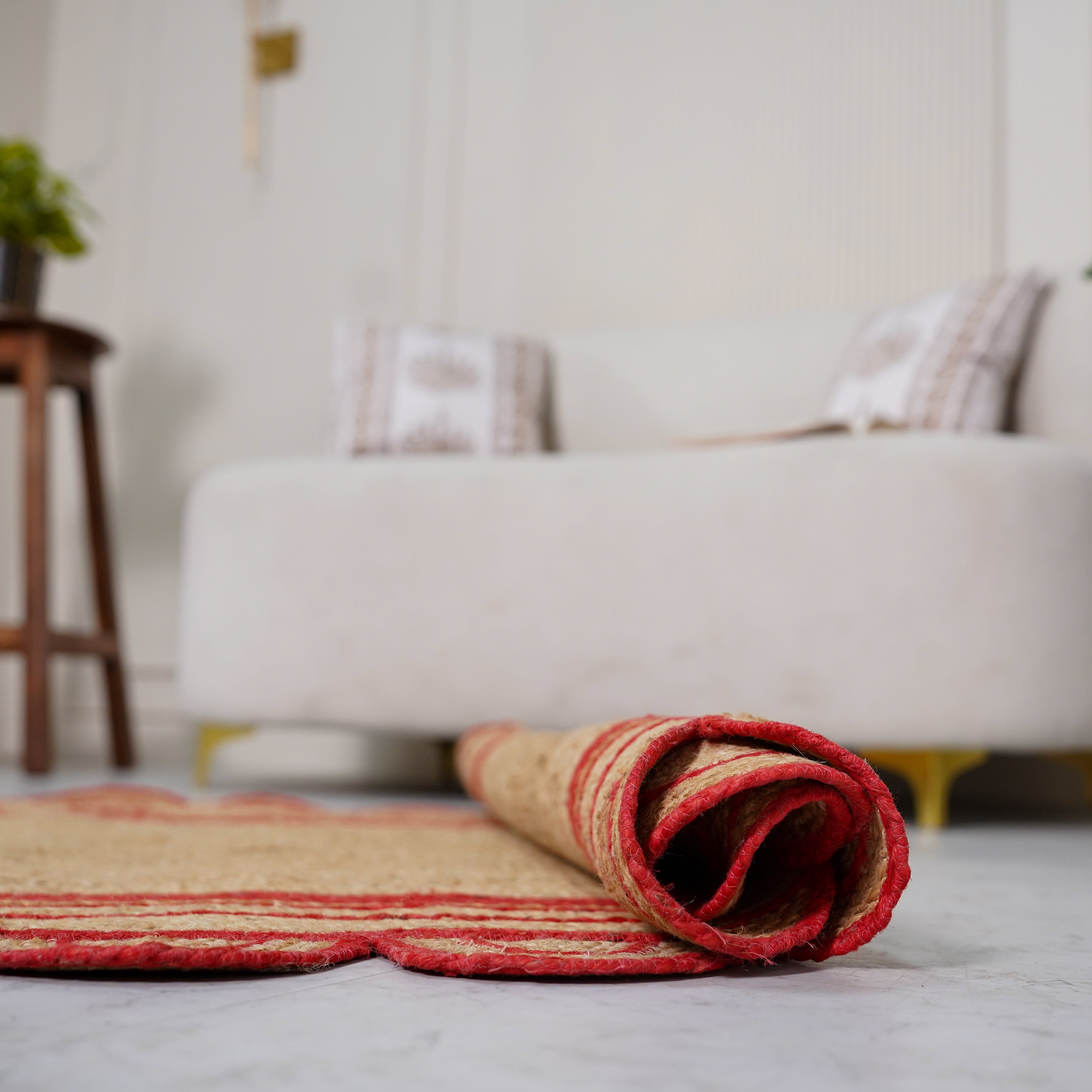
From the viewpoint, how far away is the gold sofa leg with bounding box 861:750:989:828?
145cm

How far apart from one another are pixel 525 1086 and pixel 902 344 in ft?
5.68

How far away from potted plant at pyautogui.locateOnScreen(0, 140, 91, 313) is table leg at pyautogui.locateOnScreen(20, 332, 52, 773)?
16 cm

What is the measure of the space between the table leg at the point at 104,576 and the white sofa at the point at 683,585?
72 cm

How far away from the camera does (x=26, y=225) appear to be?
2.40 meters

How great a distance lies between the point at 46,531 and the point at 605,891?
1.86 meters

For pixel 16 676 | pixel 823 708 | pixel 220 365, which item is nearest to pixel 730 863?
pixel 823 708

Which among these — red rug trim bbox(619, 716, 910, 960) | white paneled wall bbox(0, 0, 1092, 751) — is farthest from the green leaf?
red rug trim bbox(619, 716, 910, 960)

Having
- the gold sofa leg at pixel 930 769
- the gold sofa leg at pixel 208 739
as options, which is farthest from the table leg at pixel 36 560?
the gold sofa leg at pixel 930 769

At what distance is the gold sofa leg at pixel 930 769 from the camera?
57.2 inches

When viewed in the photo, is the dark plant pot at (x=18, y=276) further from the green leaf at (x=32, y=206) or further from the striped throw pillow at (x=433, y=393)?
the striped throw pillow at (x=433, y=393)

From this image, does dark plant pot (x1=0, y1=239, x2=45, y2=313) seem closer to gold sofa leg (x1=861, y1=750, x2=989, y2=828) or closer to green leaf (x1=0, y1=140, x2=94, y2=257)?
green leaf (x1=0, y1=140, x2=94, y2=257)

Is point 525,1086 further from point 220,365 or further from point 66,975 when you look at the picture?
point 220,365

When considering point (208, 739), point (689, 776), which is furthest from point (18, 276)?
point (689, 776)

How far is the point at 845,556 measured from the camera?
1.50 meters
